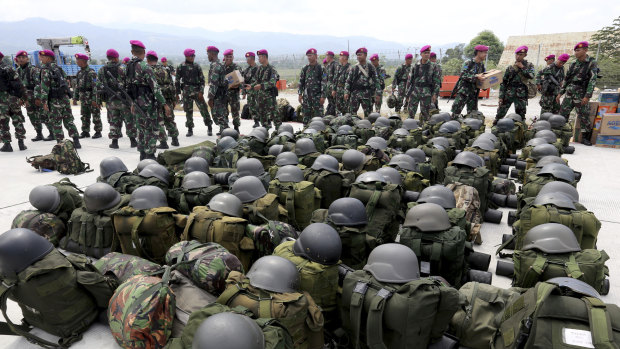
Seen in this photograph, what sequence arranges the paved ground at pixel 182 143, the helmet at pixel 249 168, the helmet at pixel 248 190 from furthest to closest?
the helmet at pixel 249 168 < the helmet at pixel 248 190 < the paved ground at pixel 182 143

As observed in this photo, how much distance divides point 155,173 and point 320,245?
121 inches

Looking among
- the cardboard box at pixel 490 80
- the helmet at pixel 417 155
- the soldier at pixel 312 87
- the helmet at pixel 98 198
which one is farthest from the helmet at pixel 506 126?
the helmet at pixel 98 198

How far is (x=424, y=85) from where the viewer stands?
1064 cm

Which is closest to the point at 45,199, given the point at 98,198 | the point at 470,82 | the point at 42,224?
the point at 42,224

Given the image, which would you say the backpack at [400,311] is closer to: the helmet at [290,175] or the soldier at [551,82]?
the helmet at [290,175]

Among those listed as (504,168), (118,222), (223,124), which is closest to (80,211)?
(118,222)

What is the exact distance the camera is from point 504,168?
710 cm

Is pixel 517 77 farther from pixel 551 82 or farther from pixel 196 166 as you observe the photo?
pixel 196 166

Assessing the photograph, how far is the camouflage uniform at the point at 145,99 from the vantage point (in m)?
7.38

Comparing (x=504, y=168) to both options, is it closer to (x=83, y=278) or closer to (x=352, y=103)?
(x=352, y=103)

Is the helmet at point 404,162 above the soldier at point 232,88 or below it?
below

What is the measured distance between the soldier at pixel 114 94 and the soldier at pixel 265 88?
338 cm

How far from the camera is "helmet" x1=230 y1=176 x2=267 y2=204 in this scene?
4.22 m

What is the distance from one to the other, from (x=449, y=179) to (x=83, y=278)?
4.50 m
